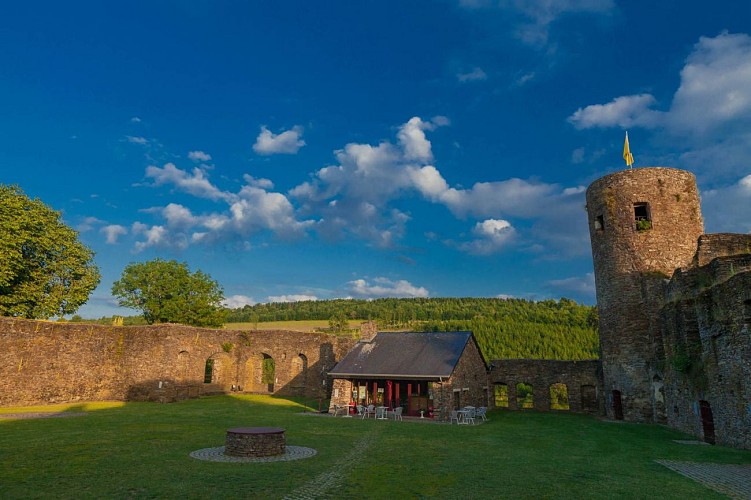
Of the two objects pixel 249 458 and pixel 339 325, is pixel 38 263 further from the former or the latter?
pixel 339 325

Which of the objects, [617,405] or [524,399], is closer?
[617,405]

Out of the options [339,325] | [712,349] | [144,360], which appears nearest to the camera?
[712,349]

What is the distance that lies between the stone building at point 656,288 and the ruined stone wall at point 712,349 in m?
0.05

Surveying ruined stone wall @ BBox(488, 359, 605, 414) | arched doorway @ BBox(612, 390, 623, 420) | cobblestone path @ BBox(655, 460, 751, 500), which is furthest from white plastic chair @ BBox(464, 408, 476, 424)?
cobblestone path @ BBox(655, 460, 751, 500)

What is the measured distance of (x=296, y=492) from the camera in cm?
790

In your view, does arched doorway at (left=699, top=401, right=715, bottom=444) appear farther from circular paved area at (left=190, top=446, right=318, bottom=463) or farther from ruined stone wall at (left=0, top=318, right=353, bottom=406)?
ruined stone wall at (left=0, top=318, right=353, bottom=406)

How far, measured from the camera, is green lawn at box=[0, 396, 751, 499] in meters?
8.17

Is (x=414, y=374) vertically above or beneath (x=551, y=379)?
above

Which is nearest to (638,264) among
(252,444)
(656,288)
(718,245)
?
(656,288)

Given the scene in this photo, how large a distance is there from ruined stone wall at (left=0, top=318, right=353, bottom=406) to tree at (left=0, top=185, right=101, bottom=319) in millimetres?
6239

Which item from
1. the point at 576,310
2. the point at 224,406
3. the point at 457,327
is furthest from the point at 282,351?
the point at 576,310

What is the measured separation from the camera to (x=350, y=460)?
11.0m

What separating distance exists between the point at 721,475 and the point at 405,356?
14720 mm

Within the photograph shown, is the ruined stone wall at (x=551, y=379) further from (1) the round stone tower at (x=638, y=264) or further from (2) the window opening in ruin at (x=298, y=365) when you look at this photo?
(2) the window opening in ruin at (x=298, y=365)
